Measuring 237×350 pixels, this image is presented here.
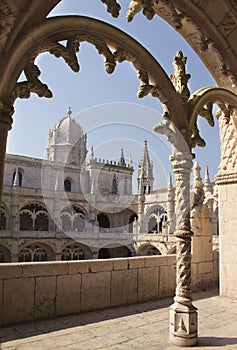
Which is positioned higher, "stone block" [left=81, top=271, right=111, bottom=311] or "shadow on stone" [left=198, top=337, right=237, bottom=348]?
"stone block" [left=81, top=271, right=111, bottom=311]

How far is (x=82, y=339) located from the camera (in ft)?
9.47

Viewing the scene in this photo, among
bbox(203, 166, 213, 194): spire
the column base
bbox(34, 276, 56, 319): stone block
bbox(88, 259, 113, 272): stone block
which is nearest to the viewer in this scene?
the column base

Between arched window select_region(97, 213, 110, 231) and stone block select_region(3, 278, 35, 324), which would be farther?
arched window select_region(97, 213, 110, 231)

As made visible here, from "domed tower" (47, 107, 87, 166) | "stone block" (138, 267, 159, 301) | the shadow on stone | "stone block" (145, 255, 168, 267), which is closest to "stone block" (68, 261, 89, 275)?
"stone block" (138, 267, 159, 301)

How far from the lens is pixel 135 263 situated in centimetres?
456

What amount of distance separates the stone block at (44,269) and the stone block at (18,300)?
0.25 feet

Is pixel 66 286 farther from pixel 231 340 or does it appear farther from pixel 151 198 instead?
pixel 151 198

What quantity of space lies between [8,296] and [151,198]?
2686 centimetres

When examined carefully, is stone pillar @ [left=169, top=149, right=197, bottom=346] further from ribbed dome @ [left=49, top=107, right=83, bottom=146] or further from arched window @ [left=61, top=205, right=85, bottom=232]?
ribbed dome @ [left=49, top=107, right=83, bottom=146]

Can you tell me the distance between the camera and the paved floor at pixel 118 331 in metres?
2.73

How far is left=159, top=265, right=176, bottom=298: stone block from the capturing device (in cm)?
481

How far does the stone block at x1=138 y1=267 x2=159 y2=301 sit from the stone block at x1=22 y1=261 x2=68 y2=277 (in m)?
1.28

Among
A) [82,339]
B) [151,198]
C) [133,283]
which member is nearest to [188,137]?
[82,339]

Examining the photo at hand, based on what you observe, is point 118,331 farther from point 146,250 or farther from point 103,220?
point 103,220
